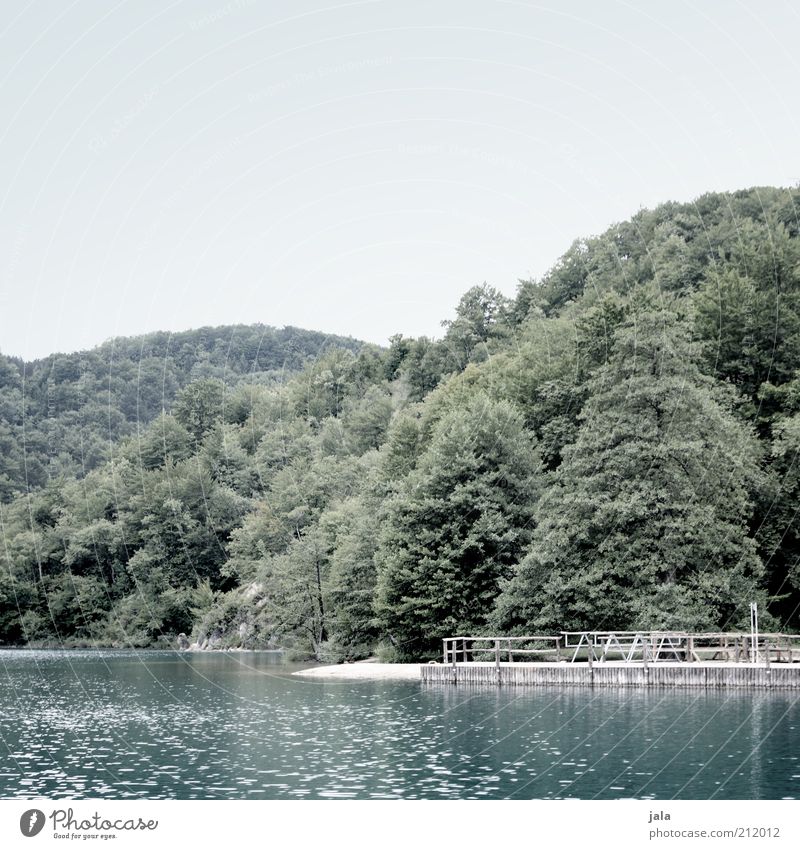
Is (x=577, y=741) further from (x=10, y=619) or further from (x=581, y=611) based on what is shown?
(x=10, y=619)

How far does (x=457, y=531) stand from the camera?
203 feet

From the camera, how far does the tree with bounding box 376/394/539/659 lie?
6112 cm

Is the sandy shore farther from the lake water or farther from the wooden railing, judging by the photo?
the lake water

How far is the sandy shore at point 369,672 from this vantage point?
188 ft

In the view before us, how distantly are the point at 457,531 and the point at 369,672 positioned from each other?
28.9 feet

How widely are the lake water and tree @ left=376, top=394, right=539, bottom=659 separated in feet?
29.4

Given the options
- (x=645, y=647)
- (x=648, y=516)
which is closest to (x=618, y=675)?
(x=645, y=647)

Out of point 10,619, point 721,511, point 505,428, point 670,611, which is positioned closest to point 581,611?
point 670,611

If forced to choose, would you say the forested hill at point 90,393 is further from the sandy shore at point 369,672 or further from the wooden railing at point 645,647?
the wooden railing at point 645,647

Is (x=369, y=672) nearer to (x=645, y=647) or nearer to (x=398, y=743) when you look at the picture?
(x=645, y=647)

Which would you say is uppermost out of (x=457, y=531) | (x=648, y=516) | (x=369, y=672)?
(x=648, y=516)

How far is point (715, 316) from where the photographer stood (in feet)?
233

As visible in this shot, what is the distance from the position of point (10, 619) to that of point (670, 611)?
82245mm

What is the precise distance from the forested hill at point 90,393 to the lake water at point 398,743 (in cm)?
8852
